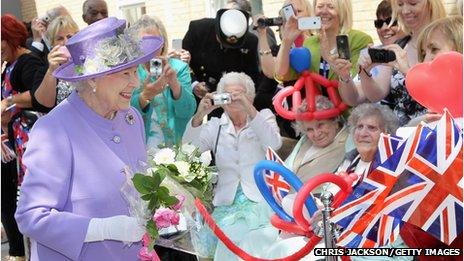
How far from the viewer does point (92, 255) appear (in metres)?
2.39

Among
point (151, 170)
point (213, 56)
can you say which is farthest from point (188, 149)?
point (213, 56)

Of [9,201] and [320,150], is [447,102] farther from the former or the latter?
[9,201]

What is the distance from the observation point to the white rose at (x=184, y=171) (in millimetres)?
2484

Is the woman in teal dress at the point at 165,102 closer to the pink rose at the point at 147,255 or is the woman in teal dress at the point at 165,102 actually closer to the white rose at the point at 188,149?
the white rose at the point at 188,149

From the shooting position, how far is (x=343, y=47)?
3545mm

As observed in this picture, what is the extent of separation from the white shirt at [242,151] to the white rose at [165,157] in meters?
1.44

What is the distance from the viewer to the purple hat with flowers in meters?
2.42

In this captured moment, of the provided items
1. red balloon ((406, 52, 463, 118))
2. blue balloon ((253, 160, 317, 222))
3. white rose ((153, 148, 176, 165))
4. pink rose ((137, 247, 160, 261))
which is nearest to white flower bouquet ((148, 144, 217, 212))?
white rose ((153, 148, 176, 165))

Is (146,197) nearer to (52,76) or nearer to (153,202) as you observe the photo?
(153,202)

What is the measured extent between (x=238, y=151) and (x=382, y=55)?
1.18 m

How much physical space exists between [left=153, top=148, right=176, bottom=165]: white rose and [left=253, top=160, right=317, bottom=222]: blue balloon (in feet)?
1.91

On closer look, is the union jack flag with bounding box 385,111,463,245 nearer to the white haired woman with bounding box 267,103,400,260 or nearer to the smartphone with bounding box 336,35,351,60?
the white haired woman with bounding box 267,103,400,260

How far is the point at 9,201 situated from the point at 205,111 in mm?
1893

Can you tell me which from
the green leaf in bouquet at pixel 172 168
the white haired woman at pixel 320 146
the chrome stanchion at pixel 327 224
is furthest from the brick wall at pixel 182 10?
the green leaf in bouquet at pixel 172 168
